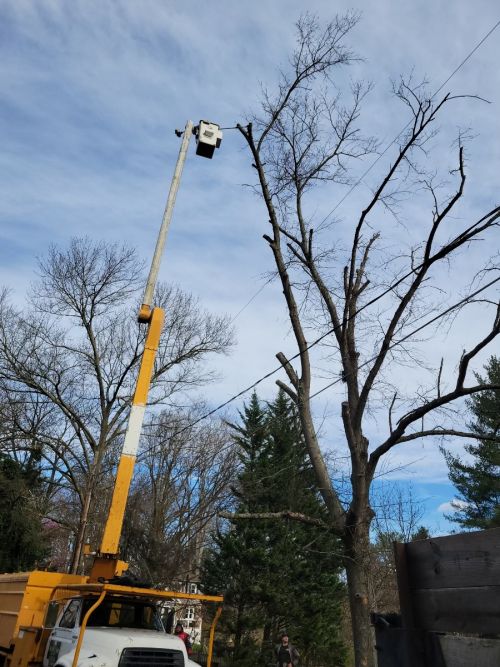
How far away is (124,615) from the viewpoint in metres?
8.41

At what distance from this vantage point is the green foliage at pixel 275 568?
2200 centimetres

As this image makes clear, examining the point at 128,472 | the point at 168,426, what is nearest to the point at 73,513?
the point at 168,426

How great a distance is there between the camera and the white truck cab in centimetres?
722

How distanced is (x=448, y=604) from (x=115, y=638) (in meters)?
6.10

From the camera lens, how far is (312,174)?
560 inches

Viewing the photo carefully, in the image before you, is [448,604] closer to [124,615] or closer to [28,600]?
[124,615]

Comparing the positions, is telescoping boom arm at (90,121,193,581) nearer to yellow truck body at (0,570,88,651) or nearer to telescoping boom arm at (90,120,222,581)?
telescoping boom arm at (90,120,222,581)

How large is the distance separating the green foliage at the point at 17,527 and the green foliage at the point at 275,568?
824 centimetres

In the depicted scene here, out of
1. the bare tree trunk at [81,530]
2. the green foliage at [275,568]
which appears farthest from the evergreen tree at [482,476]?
the bare tree trunk at [81,530]

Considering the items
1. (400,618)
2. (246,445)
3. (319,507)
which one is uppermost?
(246,445)

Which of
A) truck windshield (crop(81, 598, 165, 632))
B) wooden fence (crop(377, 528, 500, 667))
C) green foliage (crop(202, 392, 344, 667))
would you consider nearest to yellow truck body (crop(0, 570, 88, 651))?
truck windshield (crop(81, 598, 165, 632))

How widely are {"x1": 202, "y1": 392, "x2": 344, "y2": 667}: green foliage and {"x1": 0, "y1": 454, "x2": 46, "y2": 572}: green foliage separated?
324 inches

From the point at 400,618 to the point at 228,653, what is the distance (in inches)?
841

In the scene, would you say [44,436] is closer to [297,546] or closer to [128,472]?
[297,546]
